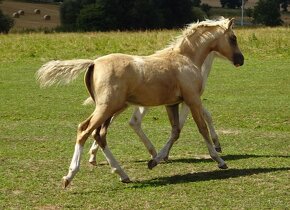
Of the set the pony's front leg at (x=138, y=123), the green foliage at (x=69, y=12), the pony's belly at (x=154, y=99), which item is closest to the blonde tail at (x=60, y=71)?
the pony's belly at (x=154, y=99)

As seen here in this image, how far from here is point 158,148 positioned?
40.3 ft

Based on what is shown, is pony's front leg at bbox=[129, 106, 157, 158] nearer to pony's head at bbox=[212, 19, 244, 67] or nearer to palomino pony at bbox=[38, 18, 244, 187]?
palomino pony at bbox=[38, 18, 244, 187]

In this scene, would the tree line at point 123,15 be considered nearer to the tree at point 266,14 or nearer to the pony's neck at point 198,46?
the tree at point 266,14

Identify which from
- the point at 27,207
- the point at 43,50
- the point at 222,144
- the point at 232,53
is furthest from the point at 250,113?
the point at 43,50

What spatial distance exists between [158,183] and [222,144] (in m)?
3.98

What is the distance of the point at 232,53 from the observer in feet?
34.3

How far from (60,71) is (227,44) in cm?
295

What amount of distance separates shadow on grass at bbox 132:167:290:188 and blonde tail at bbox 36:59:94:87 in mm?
1803

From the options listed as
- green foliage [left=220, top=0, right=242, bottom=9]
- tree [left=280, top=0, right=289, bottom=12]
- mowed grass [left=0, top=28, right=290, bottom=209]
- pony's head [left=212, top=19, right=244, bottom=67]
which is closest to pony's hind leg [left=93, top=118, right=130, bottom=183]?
mowed grass [left=0, top=28, right=290, bottom=209]

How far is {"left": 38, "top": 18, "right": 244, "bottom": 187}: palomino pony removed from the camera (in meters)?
8.81

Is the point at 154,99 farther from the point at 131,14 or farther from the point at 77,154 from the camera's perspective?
the point at 131,14

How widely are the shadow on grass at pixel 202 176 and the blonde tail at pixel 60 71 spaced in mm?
1803

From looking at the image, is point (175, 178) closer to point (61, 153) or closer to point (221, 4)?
point (61, 153)

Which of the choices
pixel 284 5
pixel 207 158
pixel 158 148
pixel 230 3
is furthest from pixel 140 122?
pixel 230 3
